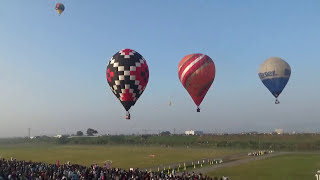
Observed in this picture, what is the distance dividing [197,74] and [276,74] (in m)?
17.3

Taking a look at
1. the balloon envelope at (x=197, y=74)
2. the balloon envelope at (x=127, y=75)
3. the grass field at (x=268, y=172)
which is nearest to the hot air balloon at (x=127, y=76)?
the balloon envelope at (x=127, y=75)

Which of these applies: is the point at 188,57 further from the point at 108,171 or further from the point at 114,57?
the point at 108,171

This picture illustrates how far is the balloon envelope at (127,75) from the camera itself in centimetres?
3753

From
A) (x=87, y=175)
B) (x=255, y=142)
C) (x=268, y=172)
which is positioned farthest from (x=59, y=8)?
(x=255, y=142)

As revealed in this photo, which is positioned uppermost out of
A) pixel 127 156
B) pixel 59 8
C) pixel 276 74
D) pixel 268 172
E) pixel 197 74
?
pixel 59 8

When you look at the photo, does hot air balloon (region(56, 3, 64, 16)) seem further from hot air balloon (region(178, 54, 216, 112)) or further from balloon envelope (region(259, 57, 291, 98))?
balloon envelope (region(259, 57, 291, 98))

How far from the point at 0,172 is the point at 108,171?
1041cm

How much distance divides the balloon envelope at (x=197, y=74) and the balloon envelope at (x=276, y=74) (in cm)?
1445

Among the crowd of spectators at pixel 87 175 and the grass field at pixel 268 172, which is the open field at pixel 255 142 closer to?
the grass field at pixel 268 172

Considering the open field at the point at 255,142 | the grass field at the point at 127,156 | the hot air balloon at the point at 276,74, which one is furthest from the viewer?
the open field at the point at 255,142

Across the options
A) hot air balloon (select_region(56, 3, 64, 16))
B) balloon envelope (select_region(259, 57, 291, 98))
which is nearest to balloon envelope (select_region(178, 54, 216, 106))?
balloon envelope (select_region(259, 57, 291, 98))

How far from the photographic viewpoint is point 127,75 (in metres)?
37.4

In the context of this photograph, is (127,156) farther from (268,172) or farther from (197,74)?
(268,172)

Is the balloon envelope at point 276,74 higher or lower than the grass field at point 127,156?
higher
